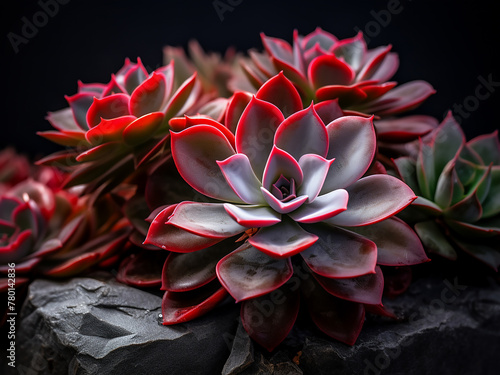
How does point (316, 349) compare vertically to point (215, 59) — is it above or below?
below

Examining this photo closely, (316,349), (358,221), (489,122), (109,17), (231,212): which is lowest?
(489,122)

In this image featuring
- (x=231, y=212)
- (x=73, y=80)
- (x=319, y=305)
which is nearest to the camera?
(x=231, y=212)

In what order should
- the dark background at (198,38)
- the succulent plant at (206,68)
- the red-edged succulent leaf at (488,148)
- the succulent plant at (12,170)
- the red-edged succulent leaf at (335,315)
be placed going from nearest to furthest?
the red-edged succulent leaf at (335,315), the red-edged succulent leaf at (488,148), the succulent plant at (206,68), the succulent plant at (12,170), the dark background at (198,38)

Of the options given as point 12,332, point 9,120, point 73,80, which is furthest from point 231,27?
point 12,332

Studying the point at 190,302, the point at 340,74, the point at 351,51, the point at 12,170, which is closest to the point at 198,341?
the point at 190,302

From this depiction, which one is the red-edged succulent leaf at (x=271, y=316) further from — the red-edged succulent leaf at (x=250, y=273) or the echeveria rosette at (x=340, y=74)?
the echeveria rosette at (x=340, y=74)

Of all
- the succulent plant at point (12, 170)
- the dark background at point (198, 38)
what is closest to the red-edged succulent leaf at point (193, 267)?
the succulent plant at point (12, 170)

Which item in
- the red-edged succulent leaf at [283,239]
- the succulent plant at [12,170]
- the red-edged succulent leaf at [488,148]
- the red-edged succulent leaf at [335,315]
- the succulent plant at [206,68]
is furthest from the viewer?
the succulent plant at [12,170]

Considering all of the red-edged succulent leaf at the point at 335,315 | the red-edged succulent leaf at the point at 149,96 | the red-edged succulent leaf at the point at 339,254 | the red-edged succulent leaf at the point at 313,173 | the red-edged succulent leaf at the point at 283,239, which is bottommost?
the red-edged succulent leaf at the point at 335,315

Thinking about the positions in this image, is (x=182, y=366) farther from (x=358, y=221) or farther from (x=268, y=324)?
(x=358, y=221)
